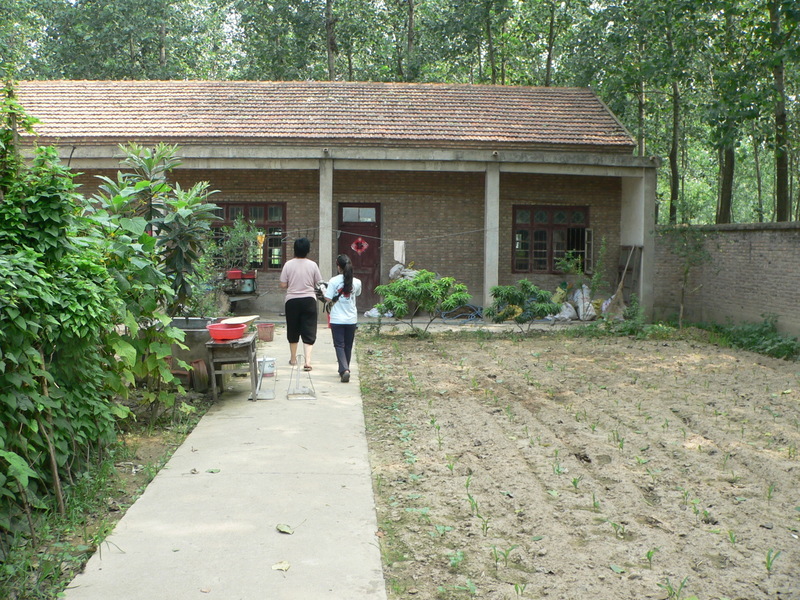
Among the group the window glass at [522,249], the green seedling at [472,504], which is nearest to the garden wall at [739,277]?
the window glass at [522,249]

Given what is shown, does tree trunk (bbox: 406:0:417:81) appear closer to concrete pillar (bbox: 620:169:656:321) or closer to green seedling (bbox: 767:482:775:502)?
concrete pillar (bbox: 620:169:656:321)

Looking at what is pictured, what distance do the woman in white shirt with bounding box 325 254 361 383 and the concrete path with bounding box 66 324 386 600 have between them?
205 cm

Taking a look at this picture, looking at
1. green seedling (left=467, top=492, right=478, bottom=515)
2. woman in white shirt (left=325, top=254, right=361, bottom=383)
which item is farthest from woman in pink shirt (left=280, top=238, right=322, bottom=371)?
green seedling (left=467, top=492, right=478, bottom=515)

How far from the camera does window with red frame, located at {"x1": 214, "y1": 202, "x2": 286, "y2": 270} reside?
17.8 meters

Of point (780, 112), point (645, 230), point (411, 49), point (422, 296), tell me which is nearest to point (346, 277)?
point (422, 296)

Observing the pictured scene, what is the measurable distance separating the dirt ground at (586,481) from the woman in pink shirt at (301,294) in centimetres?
101

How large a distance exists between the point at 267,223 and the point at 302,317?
8630mm

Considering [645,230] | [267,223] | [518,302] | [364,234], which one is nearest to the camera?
[518,302]

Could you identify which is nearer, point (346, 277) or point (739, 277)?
point (346, 277)

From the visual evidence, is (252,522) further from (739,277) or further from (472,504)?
(739,277)

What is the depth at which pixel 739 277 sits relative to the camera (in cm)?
1493

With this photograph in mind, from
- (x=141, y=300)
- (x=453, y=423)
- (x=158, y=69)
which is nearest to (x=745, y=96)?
(x=453, y=423)

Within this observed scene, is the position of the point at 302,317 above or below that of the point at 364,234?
below

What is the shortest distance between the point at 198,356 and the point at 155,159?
226 centimetres
